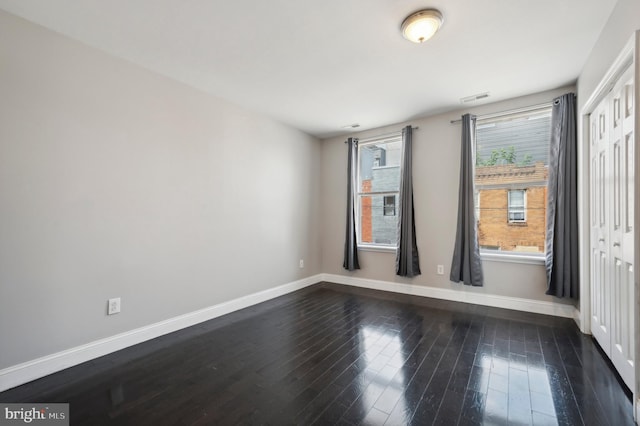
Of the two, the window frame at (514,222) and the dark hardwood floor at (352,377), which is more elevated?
the window frame at (514,222)

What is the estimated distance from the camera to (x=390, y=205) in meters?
4.56

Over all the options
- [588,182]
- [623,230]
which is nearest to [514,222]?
[588,182]

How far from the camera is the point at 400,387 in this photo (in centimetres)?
192

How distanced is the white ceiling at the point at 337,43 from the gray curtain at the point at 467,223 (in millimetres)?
537

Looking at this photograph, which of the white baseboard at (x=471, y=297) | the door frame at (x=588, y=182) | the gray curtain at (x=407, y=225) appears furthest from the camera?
the gray curtain at (x=407, y=225)

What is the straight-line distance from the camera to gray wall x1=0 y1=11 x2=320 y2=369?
2.02 metres

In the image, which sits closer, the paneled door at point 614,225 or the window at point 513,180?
the paneled door at point 614,225

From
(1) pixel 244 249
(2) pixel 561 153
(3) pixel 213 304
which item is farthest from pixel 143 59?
(2) pixel 561 153

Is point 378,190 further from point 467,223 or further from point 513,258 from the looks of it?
point 513,258

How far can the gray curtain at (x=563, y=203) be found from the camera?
3.02 m

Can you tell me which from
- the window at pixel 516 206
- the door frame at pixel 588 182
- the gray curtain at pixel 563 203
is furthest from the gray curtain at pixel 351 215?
→ the door frame at pixel 588 182

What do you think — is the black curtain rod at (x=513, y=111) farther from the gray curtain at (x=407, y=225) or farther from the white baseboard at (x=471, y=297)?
the white baseboard at (x=471, y=297)

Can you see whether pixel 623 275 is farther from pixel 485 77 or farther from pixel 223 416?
pixel 223 416

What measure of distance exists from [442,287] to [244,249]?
276cm
